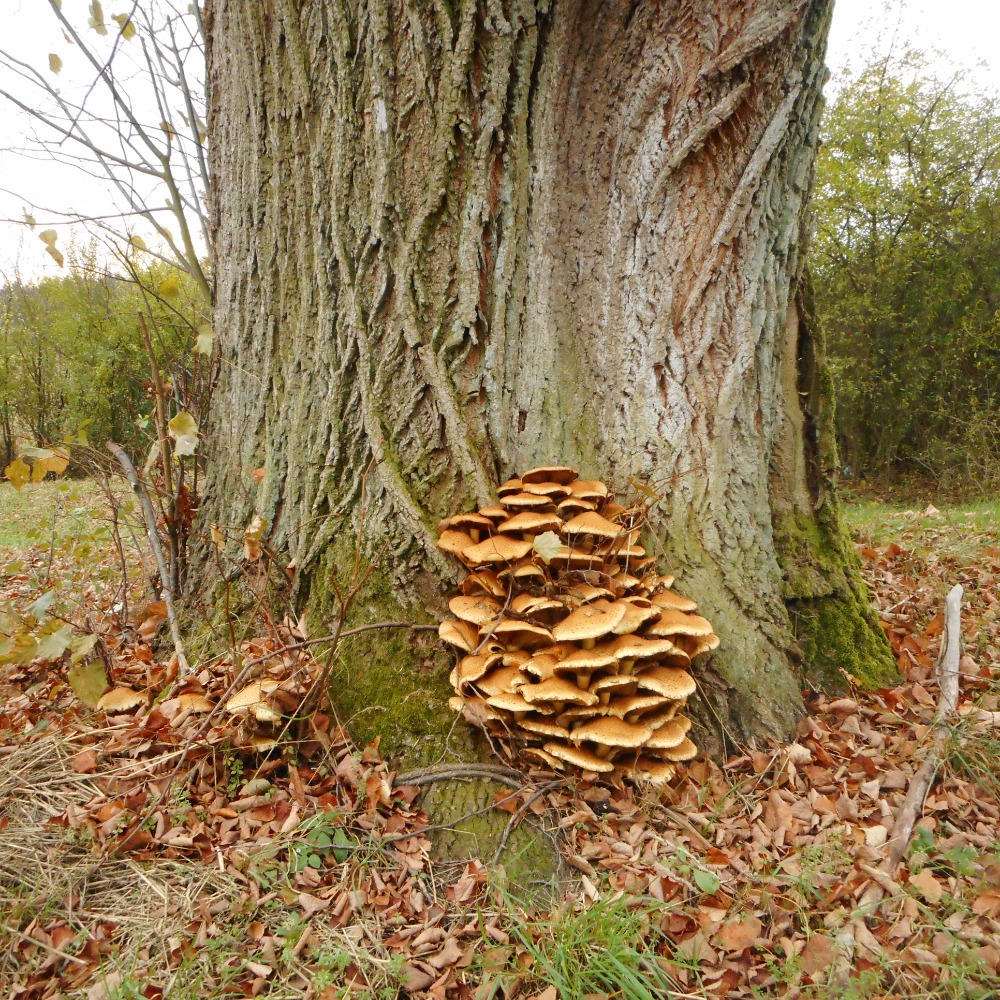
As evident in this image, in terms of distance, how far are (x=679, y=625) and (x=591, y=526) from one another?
0.51 meters

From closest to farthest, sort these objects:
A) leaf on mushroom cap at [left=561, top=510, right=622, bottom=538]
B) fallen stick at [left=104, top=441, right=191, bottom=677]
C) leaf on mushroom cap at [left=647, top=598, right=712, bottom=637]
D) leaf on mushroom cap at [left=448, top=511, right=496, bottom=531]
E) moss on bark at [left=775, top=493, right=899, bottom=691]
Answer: leaf on mushroom cap at [left=647, top=598, right=712, bottom=637]
leaf on mushroom cap at [left=561, top=510, right=622, bottom=538]
leaf on mushroom cap at [left=448, top=511, right=496, bottom=531]
fallen stick at [left=104, top=441, right=191, bottom=677]
moss on bark at [left=775, top=493, right=899, bottom=691]

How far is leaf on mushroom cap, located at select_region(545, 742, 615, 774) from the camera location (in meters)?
2.23

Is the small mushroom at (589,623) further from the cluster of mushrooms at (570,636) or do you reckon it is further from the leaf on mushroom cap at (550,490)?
the leaf on mushroom cap at (550,490)

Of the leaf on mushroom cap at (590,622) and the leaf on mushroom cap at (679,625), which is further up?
the leaf on mushroom cap at (590,622)

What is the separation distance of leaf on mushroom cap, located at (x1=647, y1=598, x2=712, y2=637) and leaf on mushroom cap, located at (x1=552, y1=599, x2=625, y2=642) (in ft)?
0.65

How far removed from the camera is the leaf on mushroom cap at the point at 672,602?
8.26 feet

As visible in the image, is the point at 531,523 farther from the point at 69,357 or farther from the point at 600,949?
the point at 69,357

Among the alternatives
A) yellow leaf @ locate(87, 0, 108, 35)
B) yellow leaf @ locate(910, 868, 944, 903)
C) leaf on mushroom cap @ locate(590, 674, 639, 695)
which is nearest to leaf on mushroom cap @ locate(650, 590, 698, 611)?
leaf on mushroom cap @ locate(590, 674, 639, 695)

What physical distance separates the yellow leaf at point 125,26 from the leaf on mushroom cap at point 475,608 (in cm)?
374

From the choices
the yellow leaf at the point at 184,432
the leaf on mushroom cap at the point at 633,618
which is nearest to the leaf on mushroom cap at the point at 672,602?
the leaf on mushroom cap at the point at 633,618

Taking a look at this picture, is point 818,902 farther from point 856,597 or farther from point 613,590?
point 856,597

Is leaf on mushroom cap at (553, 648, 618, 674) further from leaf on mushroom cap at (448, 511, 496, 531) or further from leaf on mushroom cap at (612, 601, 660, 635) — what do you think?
leaf on mushroom cap at (448, 511, 496, 531)

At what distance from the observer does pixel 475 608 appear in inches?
97.3

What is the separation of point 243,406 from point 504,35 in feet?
7.15
